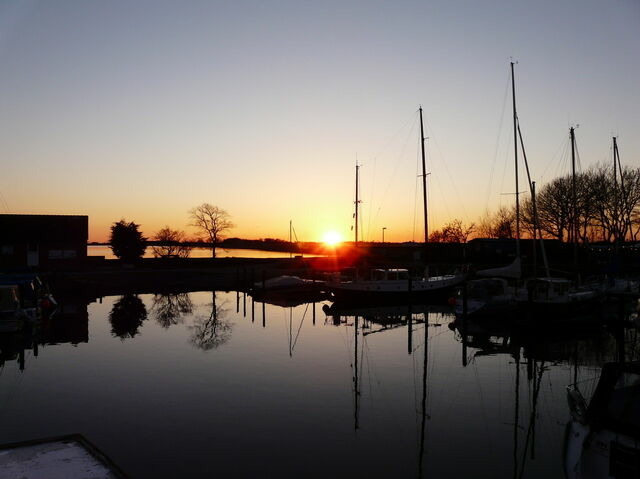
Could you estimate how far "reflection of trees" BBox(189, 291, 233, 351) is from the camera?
2727 cm

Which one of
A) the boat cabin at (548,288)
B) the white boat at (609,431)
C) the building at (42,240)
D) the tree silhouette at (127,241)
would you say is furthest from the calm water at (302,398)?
the tree silhouette at (127,241)

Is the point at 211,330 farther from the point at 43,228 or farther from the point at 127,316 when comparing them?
the point at 43,228

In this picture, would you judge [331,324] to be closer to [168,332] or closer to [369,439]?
[168,332]

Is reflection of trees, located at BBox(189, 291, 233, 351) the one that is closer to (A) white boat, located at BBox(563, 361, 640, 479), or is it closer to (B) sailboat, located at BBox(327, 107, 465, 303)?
(B) sailboat, located at BBox(327, 107, 465, 303)

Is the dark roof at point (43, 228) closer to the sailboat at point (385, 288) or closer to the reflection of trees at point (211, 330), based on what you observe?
the reflection of trees at point (211, 330)

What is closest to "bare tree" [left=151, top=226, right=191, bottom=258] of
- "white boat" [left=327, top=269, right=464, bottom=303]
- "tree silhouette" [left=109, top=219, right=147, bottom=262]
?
"tree silhouette" [left=109, top=219, right=147, bottom=262]

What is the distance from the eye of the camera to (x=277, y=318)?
36969 mm

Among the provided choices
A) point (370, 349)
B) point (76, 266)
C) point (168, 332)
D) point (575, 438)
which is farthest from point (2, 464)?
point (76, 266)

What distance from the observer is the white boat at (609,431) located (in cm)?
877

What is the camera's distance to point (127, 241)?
2778 inches

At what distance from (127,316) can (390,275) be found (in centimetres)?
1981

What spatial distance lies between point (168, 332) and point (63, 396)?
1322 cm

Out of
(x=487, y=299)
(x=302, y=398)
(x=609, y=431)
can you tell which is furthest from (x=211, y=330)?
(x=609, y=431)

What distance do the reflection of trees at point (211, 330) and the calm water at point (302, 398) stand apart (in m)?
0.22
